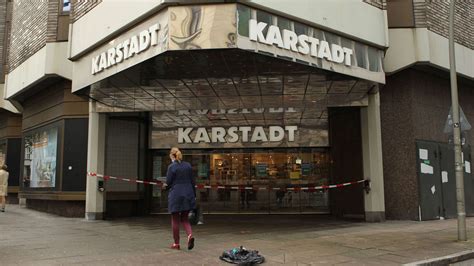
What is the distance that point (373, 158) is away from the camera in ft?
42.5

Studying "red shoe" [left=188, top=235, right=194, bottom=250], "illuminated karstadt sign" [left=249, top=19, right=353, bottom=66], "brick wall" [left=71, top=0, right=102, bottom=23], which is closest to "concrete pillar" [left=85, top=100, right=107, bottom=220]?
"brick wall" [left=71, top=0, right=102, bottom=23]

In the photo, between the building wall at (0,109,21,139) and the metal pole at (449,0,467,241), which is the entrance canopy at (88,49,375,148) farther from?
the building wall at (0,109,21,139)

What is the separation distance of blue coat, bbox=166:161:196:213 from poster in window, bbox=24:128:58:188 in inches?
329

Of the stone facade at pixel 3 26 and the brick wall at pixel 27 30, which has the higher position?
the stone facade at pixel 3 26

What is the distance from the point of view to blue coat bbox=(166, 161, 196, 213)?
7922 mm

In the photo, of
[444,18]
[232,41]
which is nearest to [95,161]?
[232,41]

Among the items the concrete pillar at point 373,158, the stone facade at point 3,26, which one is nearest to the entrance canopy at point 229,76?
the concrete pillar at point 373,158

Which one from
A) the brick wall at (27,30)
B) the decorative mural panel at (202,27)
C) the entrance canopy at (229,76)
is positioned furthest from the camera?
the brick wall at (27,30)

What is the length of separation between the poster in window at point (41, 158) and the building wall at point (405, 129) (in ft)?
35.0

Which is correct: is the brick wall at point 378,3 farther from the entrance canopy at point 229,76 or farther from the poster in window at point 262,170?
the poster in window at point 262,170

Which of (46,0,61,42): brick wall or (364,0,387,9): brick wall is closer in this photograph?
(364,0,387,9): brick wall

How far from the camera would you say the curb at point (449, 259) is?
22.9 feet

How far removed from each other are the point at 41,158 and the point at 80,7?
6098 mm

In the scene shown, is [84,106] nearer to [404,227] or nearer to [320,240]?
[320,240]
